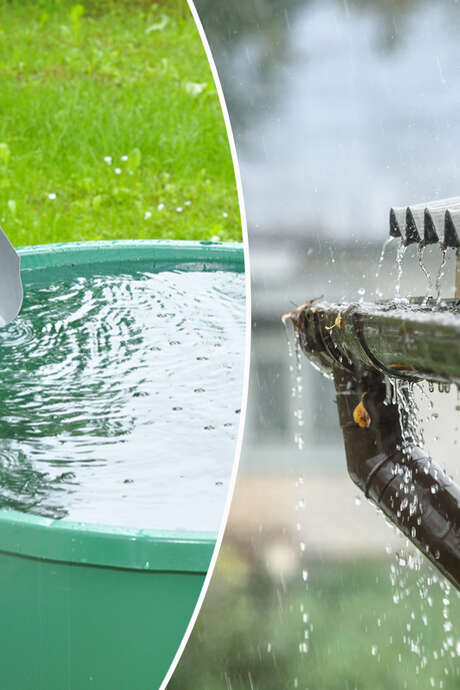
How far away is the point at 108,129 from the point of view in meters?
5.91

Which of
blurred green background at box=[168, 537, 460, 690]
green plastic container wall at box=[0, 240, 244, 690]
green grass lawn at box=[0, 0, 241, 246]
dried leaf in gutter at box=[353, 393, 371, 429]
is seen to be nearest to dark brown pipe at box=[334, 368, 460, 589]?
dried leaf in gutter at box=[353, 393, 371, 429]

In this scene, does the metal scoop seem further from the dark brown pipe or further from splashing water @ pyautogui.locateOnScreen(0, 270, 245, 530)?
the dark brown pipe

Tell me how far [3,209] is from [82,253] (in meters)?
1.80

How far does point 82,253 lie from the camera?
3744 millimetres

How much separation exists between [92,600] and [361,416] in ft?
2.04

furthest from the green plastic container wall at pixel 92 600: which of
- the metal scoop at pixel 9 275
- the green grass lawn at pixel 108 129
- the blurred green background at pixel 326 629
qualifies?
the green grass lawn at pixel 108 129

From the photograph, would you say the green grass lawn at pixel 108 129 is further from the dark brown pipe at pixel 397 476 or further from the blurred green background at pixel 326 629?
the dark brown pipe at pixel 397 476

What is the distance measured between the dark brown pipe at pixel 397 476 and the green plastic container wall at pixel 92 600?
0.35 m

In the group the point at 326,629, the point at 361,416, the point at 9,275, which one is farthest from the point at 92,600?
the point at 326,629

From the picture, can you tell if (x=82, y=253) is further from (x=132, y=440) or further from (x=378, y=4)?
(x=378, y=4)

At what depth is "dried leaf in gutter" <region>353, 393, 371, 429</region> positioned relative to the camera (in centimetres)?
136

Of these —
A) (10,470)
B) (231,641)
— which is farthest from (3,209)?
(10,470)

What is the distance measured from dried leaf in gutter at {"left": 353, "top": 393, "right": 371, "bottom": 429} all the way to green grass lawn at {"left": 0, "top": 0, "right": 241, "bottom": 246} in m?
3.88

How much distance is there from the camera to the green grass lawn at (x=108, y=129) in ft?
17.5
